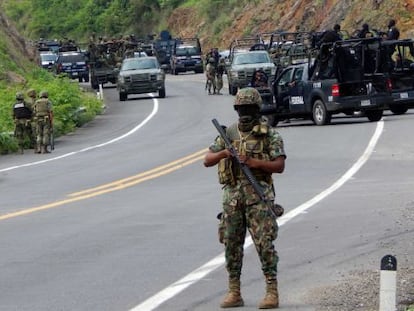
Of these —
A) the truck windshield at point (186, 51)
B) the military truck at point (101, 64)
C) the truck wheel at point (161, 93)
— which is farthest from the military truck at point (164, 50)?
the truck wheel at point (161, 93)

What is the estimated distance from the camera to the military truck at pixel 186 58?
71125 millimetres

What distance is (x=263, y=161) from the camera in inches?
330

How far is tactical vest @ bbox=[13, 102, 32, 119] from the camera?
28.8 metres

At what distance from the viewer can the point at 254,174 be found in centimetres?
846

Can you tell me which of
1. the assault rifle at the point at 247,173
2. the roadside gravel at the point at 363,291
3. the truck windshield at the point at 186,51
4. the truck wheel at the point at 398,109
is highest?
the assault rifle at the point at 247,173

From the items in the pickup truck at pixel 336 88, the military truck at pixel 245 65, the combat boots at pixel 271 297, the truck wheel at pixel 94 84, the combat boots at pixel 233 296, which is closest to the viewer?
the combat boots at pixel 271 297

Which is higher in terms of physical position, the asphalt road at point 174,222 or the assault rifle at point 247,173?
the assault rifle at point 247,173

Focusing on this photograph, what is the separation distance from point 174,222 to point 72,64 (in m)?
53.7

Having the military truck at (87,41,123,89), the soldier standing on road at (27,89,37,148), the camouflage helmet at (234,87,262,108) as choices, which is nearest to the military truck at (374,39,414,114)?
the soldier standing on road at (27,89,37,148)

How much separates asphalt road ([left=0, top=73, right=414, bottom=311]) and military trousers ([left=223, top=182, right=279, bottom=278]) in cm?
50

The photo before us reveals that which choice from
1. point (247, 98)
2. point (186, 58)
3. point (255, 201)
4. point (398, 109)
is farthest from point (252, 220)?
point (186, 58)

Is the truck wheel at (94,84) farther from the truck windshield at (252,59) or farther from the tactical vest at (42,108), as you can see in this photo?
the tactical vest at (42,108)

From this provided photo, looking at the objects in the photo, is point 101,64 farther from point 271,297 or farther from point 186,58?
point 271,297

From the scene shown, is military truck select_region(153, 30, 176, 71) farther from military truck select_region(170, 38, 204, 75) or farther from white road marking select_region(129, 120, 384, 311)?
white road marking select_region(129, 120, 384, 311)
